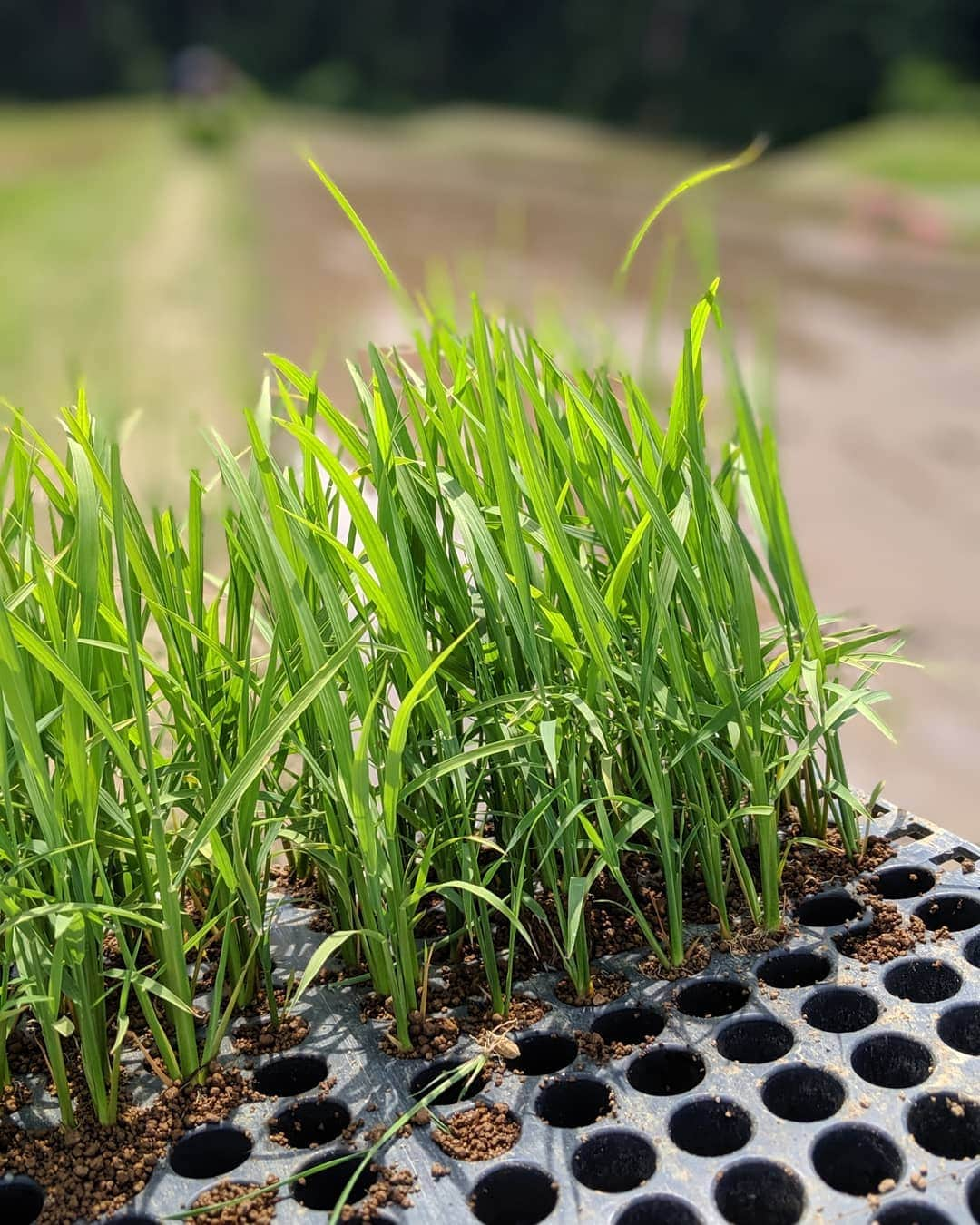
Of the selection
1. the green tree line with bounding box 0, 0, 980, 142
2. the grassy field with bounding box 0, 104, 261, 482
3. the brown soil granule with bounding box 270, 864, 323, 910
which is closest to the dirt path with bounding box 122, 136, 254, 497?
the grassy field with bounding box 0, 104, 261, 482

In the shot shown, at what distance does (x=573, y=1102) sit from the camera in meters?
0.84

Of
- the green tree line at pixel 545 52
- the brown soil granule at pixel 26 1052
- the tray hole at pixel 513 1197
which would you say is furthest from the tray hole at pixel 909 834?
the green tree line at pixel 545 52

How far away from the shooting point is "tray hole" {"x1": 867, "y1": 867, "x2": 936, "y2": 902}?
40.1 inches

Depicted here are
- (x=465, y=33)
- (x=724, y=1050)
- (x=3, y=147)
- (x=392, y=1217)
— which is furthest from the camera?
(x=465, y=33)

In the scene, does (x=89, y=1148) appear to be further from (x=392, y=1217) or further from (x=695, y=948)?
(x=695, y=948)

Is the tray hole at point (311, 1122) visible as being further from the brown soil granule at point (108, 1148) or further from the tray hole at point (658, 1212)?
the tray hole at point (658, 1212)

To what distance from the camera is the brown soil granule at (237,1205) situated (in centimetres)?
73

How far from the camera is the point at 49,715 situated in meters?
0.80

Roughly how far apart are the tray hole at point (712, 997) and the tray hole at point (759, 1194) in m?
A: 0.17

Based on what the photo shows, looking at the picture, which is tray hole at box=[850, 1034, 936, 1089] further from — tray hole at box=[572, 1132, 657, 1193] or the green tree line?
the green tree line

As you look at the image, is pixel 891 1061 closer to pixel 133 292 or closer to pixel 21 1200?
pixel 21 1200

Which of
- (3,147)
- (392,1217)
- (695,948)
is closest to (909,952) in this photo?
(695,948)

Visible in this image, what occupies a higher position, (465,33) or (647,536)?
(465,33)

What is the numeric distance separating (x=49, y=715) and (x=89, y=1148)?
10.7 inches
